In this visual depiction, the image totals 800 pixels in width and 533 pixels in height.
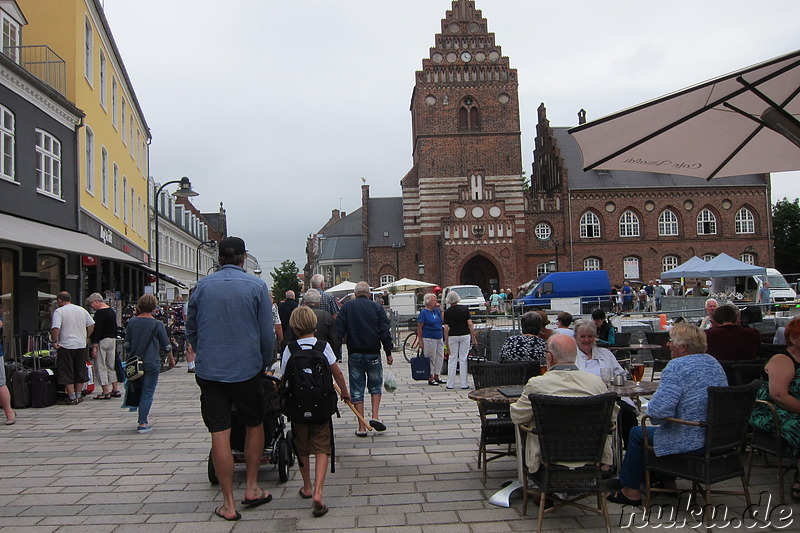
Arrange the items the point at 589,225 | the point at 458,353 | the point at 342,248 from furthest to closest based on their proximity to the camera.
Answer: the point at 342,248 < the point at 589,225 < the point at 458,353

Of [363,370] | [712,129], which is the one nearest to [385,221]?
[363,370]

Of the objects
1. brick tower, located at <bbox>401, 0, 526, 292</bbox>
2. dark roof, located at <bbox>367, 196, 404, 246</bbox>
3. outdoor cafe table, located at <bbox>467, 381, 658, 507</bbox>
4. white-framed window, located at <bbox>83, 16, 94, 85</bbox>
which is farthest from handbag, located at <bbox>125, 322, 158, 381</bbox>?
dark roof, located at <bbox>367, 196, 404, 246</bbox>

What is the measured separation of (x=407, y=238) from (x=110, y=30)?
3060cm

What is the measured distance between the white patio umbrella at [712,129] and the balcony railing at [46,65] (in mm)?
15137

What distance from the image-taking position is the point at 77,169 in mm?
17375

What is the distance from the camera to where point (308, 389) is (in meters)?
5.14

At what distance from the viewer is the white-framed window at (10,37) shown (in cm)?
1547

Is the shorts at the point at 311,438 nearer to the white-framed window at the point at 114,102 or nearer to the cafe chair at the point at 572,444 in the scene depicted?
the cafe chair at the point at 572,444

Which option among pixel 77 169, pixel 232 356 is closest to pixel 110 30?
pixel 77 169

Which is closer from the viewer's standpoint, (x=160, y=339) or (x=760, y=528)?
(x=760, y=528)

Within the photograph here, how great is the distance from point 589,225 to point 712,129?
1779 inches

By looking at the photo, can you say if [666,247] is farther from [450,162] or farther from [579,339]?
[579,339]

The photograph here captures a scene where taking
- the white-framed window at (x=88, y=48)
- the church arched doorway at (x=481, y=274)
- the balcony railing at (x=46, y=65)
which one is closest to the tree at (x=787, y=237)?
the church arched doorway at (x=481, y=274)

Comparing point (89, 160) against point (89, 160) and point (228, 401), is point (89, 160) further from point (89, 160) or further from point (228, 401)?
point (228, 401)
